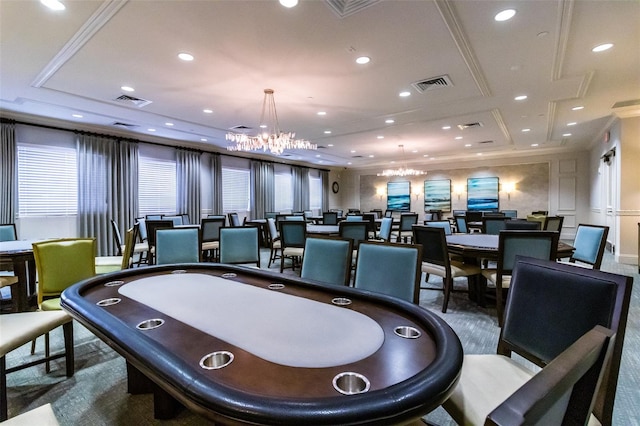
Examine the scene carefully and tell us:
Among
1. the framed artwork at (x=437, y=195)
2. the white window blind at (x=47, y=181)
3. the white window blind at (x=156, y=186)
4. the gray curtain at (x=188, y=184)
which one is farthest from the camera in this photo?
the framed artwork at (x=437, y=195)

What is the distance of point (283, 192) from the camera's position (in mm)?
11172

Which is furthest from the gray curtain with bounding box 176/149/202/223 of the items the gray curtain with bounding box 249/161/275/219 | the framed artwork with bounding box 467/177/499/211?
the framed artwork with bounding box 467/177/499/211

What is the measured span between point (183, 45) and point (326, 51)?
1.43m

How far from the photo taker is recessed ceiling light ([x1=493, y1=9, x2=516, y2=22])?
8.49 ft

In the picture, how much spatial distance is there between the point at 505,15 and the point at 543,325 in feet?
8.54

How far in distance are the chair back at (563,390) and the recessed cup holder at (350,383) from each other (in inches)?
15.7

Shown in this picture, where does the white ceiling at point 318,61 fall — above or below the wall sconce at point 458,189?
above

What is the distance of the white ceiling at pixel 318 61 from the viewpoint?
261 centimetres

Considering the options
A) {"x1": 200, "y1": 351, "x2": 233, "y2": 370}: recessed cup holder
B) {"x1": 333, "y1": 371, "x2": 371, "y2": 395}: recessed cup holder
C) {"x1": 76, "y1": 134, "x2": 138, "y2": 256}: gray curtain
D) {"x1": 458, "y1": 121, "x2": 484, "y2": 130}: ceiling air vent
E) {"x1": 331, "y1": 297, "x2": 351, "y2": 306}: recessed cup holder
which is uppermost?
{"x1": 458, "y1": 121, "x2": 484, "y2": 130}: ceiling air vent

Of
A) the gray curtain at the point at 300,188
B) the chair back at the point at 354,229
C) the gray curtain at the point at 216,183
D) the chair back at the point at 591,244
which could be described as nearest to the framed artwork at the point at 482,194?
the gray curtain at the point at 300,188

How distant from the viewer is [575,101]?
16.3 feet

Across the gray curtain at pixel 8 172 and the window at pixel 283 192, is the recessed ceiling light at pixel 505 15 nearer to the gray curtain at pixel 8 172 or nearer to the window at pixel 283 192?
the gray curtain at pixel 8 172

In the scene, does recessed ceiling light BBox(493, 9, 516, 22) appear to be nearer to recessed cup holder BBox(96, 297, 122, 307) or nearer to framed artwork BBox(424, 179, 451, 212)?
recessed cup holder BBox(96, 297, 122, 307)

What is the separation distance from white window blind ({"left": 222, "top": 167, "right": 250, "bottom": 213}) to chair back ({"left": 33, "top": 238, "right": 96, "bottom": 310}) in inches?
258
